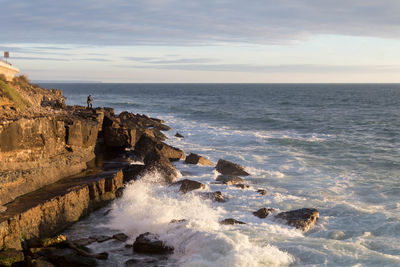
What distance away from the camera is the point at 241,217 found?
14.4m

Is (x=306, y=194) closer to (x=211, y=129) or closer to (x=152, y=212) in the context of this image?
(x=152, y=212)

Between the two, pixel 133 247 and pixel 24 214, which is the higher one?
pixel 24 214

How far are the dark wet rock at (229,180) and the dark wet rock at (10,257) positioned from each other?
10.1 m

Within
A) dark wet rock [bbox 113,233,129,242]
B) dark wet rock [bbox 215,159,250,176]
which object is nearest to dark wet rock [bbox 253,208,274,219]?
dark wet rock [bbox 113,233,129,242]

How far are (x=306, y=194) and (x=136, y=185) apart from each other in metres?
7.44

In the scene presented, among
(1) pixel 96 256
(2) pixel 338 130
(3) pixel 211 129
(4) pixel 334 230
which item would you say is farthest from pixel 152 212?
(2) pixel 338 130

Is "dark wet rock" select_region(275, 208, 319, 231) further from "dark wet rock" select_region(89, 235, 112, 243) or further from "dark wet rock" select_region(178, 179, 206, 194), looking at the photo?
"dark wet rock" select_region(89, 235, 112, 243)

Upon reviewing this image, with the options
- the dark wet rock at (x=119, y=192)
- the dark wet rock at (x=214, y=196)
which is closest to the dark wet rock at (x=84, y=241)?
the dark wet rock at (x=119, y=192)

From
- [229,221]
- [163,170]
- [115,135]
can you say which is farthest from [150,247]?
[115,135]

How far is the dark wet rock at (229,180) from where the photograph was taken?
61.4 feet

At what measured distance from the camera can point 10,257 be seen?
1019 centimetres

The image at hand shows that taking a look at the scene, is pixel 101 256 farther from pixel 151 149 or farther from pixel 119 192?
pixel 151 149

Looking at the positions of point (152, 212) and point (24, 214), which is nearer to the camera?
point (24, 214)

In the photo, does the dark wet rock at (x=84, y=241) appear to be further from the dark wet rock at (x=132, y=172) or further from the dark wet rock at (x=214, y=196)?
the dark wet rock at (x=132, y=172)
